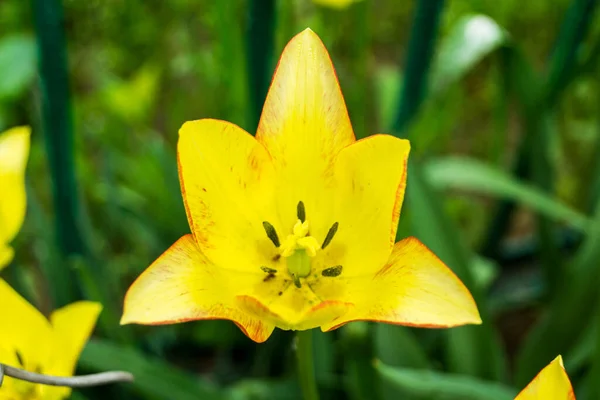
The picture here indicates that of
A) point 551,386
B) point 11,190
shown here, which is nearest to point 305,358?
point 551,386

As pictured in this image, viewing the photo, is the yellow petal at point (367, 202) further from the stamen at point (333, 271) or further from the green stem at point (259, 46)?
the green stem at point (259, 46)

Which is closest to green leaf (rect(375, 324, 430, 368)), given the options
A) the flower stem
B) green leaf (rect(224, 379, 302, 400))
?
green leaf (rect(224, 379, 302, 400))

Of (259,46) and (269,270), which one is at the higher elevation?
(259,46)

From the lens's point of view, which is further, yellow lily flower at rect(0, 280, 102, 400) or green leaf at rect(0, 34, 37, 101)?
green leaf at rect(0, 34, 37, 101)

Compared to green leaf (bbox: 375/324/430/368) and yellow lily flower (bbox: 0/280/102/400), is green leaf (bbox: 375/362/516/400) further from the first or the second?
yellow lily flower (bbox: 0/280/102/400)

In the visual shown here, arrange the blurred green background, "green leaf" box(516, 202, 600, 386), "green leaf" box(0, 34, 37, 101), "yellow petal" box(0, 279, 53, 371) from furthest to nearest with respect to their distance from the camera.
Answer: "green leaf" box(0, 34, 37, 101) → "green leaf" box(516, 202, 600, 386) → the blurred green background → "yellow petal" box(0, 279, 53, 371)

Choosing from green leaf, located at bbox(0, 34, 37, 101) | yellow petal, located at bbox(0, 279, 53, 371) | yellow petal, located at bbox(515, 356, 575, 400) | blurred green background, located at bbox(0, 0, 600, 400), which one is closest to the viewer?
yellow petal, located at bbox(515, 356, 575, 400)

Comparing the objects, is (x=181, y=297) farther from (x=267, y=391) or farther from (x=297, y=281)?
(x=267, y=391)

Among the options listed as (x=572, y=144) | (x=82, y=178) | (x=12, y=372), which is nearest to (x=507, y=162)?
(x=572, y=144)
